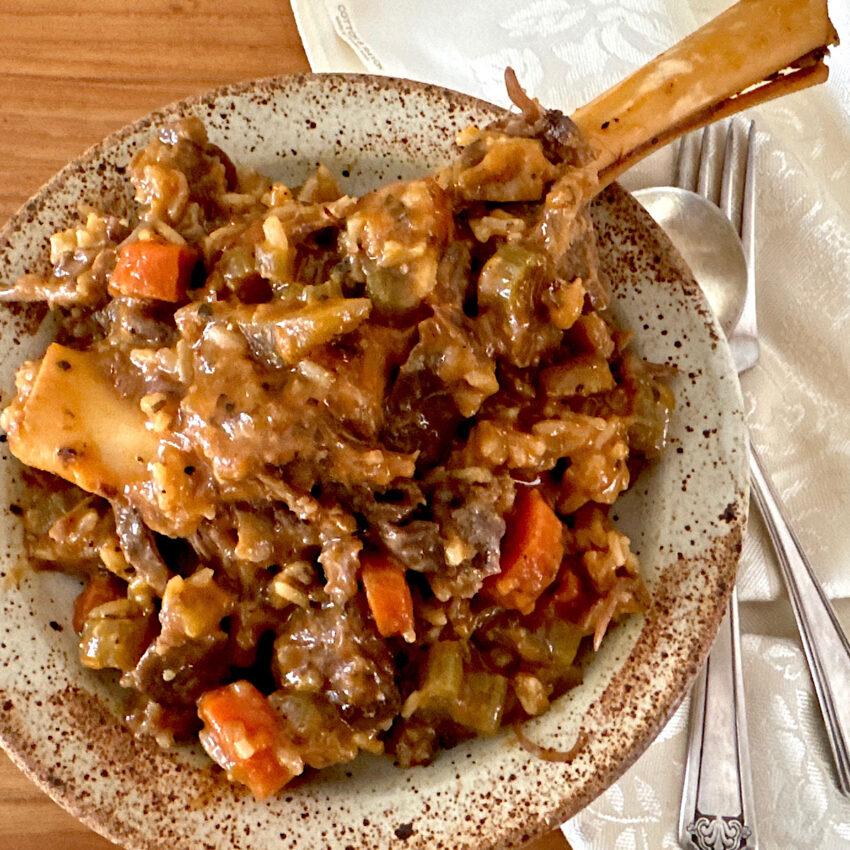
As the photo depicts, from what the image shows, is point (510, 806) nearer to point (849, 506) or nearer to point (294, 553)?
point (294, 553)

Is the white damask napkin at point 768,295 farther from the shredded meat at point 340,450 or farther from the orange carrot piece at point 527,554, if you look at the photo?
the orange carrot piece at point 527,554

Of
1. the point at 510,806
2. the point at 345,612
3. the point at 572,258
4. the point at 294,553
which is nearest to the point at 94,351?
the point at 294,553

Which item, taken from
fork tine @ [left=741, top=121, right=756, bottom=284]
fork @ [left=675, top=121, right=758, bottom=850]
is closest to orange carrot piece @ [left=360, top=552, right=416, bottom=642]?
fork @ [left=675, top=121, right=758, bottom=850]

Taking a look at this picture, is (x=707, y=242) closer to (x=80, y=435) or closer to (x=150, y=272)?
(x=150, y=272)

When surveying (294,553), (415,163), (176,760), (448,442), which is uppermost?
(415,163)

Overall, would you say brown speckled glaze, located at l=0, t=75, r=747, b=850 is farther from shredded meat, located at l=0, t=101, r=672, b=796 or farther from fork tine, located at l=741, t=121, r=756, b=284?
fork tine, located at l=741, t=121, r=756, b=284

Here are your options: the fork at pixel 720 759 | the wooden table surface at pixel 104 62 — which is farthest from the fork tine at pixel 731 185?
the wooden table surface at pixel 104 62
